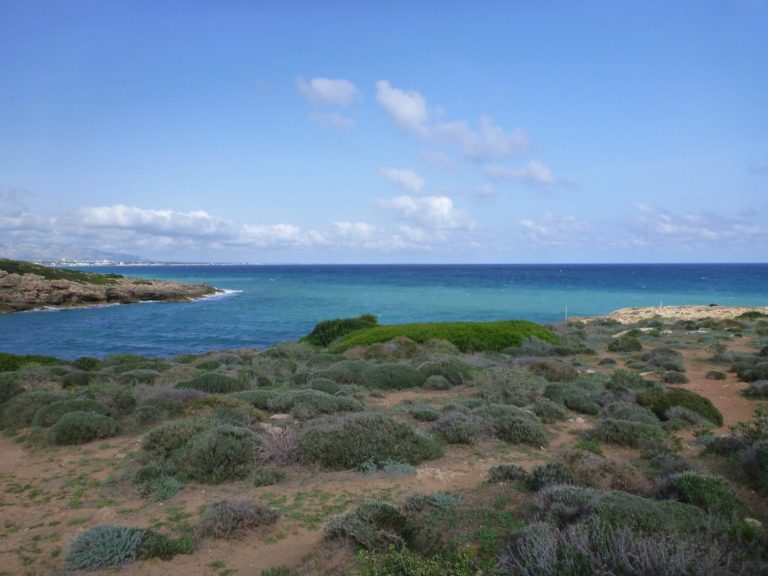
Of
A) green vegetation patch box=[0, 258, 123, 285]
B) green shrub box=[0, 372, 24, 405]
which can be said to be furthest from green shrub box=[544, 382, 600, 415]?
green vegetation patch box=[0, 258, 123, 285]

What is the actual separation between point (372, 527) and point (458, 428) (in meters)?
4.37

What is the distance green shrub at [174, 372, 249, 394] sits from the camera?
43.4ft

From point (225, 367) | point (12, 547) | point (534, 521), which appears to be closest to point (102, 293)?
point (225, 367)

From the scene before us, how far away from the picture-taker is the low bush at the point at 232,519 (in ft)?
18.5

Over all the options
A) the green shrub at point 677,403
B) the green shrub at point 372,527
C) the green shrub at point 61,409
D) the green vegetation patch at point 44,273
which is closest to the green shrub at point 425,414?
the green shrub at point 372,527

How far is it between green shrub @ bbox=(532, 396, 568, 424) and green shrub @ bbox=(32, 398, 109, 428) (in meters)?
10.5

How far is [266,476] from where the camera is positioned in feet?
24.1

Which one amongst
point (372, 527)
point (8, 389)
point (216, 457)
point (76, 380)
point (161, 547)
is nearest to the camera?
point (372, 527)

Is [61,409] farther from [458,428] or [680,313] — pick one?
[680,313]

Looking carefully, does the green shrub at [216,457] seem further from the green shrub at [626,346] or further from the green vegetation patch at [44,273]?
the green vegetation patch at [44,273]

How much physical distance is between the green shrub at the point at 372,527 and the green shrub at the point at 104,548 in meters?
2.29

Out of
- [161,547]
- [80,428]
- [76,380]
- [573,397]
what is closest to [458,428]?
[573,397]

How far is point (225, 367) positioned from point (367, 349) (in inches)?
255

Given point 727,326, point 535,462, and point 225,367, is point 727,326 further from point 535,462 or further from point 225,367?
point 225,367
